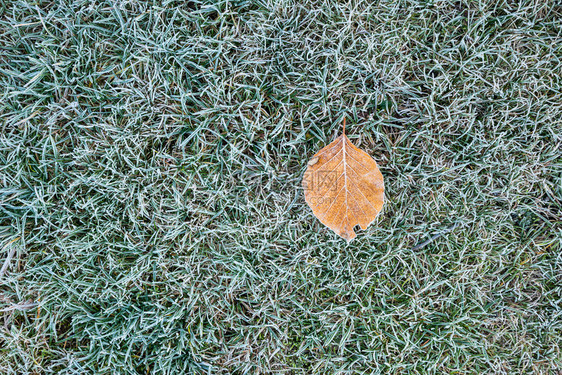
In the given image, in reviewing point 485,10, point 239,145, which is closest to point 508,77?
point 485,10

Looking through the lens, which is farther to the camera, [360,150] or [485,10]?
[485,10]

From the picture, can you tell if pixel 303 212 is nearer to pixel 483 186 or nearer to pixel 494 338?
pixel 483 186

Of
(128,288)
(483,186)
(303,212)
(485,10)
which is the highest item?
(485,10)
